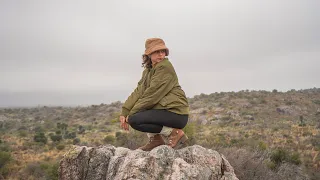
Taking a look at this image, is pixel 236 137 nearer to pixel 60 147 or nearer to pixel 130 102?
pixel 60 147

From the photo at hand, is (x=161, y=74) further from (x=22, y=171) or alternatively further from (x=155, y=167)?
(x=22, y=171)

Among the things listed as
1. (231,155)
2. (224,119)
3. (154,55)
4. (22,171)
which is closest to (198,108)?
(224,119)

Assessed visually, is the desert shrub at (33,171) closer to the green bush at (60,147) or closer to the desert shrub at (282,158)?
the green bush at (60,147)

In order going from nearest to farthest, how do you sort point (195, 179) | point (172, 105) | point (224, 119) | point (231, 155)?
point (195, 179)
point (172, 105)
point (231, 155)
point (224, 119)

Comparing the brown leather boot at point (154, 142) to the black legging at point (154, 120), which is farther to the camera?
the brown leather boot at point (154, 142)

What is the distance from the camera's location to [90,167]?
5.17m

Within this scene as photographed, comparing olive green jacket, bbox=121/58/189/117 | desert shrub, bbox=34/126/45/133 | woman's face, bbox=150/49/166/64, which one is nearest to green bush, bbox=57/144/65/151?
desert shrub, bbox=34/126/45/133

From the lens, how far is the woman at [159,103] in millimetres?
4945

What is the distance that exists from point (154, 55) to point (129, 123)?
1.29 m

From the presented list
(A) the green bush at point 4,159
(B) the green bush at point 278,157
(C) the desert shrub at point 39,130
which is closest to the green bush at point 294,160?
(B) the green bush at point 278,157

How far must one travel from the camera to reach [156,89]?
4.95 meters

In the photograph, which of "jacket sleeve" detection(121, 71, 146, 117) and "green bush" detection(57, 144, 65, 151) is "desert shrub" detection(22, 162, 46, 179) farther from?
"jacket sleeve" detection(121, 71, 146, 117)

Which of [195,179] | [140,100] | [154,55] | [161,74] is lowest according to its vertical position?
[195,179]

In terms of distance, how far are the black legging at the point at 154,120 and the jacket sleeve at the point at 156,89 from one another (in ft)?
0.36
